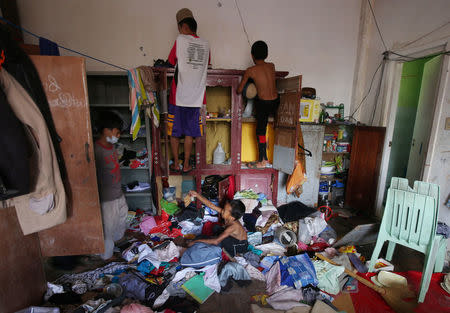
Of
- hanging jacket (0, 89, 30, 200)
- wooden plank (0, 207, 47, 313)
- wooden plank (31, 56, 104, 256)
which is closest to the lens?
hanging jacket (0, 89, 30, 200)

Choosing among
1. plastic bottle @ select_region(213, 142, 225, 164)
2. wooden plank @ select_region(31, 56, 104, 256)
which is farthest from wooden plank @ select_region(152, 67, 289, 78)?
wooden plank @ select_region(31, 56, 104, 256)

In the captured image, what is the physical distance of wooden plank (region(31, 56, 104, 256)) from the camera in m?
1.80

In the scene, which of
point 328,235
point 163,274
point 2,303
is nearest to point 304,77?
point 328,235

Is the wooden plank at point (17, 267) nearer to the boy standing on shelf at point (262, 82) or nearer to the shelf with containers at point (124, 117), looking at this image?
the shelf with containers at point (124, 117)

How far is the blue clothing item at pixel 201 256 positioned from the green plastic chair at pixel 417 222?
1.63 m

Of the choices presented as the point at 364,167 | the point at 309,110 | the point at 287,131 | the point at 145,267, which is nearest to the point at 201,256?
the point at 145,267

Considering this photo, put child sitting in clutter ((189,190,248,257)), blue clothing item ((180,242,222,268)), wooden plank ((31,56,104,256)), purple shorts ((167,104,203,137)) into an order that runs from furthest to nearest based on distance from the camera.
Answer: purple shorts ((167,104,203,137)) < child sitting in clutter ((189,190,248,257)) < blue clothing item ((180,242,222,268)) < wooden plank ((31,56,104,256))

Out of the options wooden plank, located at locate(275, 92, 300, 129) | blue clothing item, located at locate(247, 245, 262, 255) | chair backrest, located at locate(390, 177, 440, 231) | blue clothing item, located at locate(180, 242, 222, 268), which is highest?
wooden plank, located at locate(275, 92, 300, 129)

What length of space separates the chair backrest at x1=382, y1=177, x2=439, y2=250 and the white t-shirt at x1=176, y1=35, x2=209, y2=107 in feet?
7.71

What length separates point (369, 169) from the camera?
3801mm

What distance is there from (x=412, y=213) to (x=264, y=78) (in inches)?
83.7

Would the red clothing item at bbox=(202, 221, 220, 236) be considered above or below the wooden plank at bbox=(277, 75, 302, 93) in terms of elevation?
below

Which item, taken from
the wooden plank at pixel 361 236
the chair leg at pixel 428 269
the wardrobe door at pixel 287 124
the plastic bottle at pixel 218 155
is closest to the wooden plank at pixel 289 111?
the wardrobe door at pixel 287 124

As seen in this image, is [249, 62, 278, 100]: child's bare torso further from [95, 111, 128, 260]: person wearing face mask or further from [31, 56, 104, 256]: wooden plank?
[31, 56, 104, 256]: wooden plank
